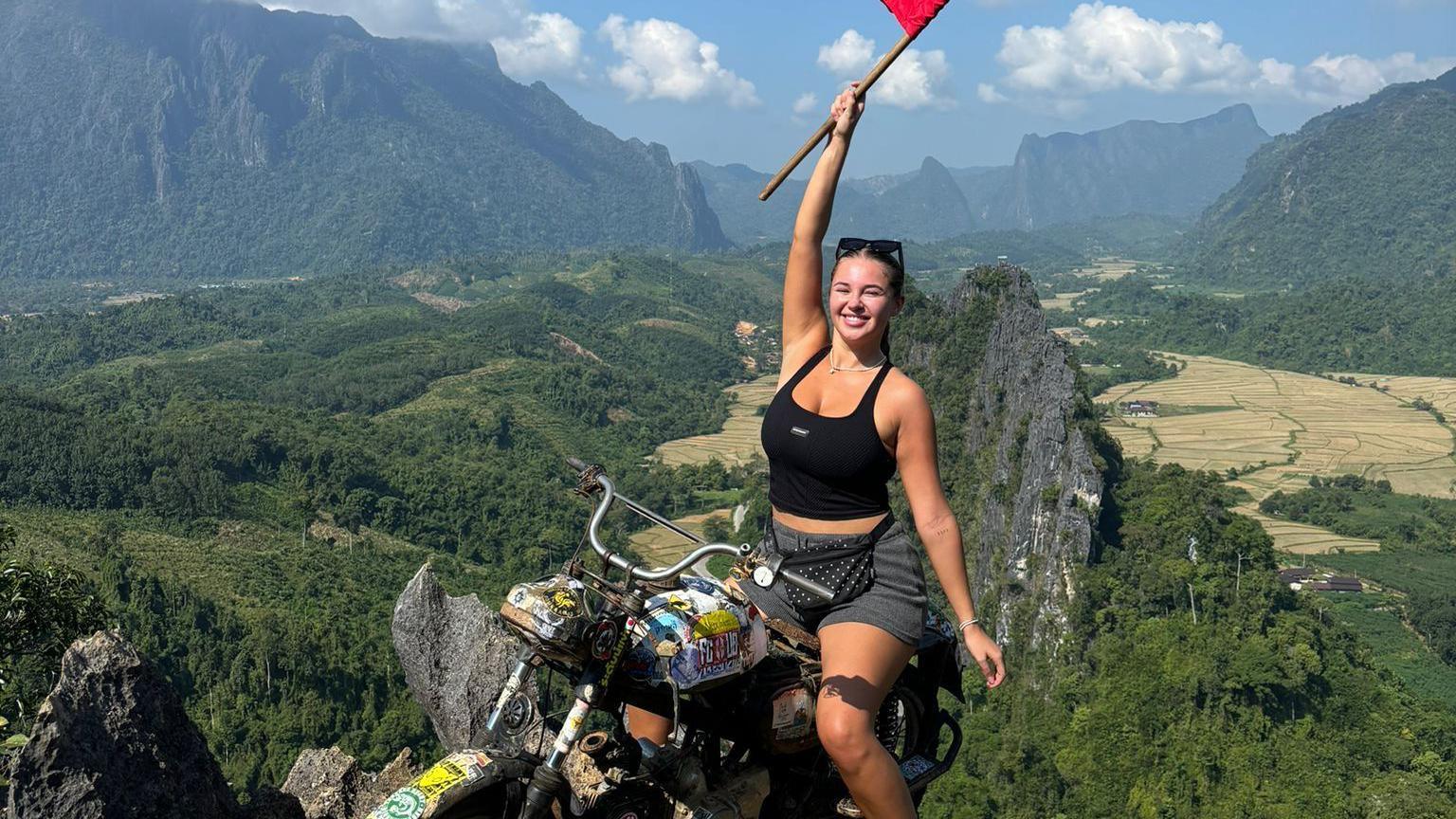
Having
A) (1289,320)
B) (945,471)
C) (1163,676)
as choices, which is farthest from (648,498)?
(1289,320)

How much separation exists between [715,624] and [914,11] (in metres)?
2.69

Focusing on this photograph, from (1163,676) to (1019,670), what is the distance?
27.7 ft

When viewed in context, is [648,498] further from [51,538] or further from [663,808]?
[663,808]

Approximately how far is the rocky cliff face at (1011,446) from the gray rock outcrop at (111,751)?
42554 mm

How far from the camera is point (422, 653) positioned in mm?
6918

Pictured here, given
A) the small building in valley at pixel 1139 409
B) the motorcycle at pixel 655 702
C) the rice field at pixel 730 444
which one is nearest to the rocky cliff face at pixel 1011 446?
the rice field at pixel 730 444

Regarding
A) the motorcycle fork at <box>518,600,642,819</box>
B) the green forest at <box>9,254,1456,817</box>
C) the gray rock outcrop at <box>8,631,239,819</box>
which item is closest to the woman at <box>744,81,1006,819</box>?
the motorcycle fork at <box>518,600,642,819</box>

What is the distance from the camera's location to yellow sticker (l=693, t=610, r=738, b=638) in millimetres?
4293

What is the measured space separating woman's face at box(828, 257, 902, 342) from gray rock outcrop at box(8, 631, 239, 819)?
3405 mm

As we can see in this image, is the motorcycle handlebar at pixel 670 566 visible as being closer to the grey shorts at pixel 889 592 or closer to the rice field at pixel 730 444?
the grey shorts at pixel 889 592

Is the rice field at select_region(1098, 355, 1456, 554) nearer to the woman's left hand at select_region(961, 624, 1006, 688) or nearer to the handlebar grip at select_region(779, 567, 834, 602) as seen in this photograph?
the woman's left hand at select_region(961, 624, 1006, 688)

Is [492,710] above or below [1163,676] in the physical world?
above

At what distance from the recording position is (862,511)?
461 cm

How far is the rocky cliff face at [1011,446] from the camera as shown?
4750 cm
